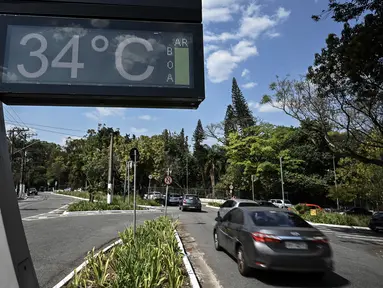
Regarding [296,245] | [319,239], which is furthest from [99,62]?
[319,239]

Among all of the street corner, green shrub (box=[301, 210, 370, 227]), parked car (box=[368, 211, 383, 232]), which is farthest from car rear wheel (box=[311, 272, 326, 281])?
green shrub (box=[301, 210, 370, 227])

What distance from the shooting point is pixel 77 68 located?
2.20 metres

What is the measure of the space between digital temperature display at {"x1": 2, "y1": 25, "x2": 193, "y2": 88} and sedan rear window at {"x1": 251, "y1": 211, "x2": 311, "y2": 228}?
5.65m

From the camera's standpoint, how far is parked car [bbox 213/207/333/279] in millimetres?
6398

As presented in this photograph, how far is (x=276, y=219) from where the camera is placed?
24.1 ft

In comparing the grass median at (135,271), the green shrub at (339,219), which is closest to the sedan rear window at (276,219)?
the grass median at (135,271)

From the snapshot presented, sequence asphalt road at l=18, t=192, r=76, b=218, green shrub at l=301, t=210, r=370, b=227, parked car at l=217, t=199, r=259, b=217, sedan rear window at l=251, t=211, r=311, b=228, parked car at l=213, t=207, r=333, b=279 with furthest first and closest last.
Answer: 1. asphalt road at l=18, t=192, r=76, b=218
2. green shrub at l=301, t=210, r=370, b=227
3. parked car at l=217, t=199, r=259, b=217
4. sedan rear window at l=251, t=211, r=311, b=228
5. parked car at l=213, t=207, r=333, b=279

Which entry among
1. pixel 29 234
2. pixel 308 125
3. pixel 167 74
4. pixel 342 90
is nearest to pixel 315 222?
pixel 308 125

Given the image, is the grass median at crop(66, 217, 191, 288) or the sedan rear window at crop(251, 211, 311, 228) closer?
the grass median at crop(66, 217, 191, 288)

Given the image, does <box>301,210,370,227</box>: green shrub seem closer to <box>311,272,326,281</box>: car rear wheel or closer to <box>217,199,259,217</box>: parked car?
<box>217,199,259,217</box>: parked car

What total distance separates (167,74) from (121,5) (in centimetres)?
62

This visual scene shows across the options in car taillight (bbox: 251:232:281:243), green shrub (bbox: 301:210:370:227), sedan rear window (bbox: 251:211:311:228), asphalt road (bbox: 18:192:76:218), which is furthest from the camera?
asphalt road (bbox: 18:192:76:218)

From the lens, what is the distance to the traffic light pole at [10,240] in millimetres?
2049

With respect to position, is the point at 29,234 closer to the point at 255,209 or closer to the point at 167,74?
the point at 255,209
